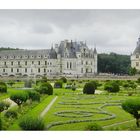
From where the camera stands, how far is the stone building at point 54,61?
63.1m

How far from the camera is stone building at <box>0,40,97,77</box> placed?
207 feet

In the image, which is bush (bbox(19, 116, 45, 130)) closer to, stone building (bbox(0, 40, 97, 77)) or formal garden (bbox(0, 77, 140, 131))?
formal garden (bbox(0, 77, 140, 131))

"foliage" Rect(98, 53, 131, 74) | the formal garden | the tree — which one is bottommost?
the formal garden

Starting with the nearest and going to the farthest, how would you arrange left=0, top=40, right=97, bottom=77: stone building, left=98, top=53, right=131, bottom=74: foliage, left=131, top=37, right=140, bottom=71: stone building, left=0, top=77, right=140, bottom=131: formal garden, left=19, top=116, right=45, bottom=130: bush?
left=19, top=116, right=45, bottom=130: bush, left=0, top=77, right=140, bottom=131: formal garden, left=131, top=37, right=140, bottom=71: stone building, left=0, top=40, right=97, bottom=77: stone building, left=98, top=53, right=131, bottom=74: foliage

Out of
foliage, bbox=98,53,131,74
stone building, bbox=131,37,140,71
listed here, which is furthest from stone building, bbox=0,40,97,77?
stone building, bbox=131,37,140,71

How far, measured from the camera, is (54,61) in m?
63.8

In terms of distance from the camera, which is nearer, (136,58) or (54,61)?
(136,58)

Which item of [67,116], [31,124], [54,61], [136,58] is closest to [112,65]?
[136,58]

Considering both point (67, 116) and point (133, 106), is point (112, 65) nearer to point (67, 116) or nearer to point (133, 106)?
point (67, 116)

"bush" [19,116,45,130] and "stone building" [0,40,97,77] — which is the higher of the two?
"stone building" [0,40,97,77]

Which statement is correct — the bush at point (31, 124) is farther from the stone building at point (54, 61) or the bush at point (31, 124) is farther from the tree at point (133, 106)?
the stone building at point (54, 61)

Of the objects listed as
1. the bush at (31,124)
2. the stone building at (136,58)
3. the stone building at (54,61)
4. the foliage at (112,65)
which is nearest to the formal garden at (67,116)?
the bush at (31,124)
